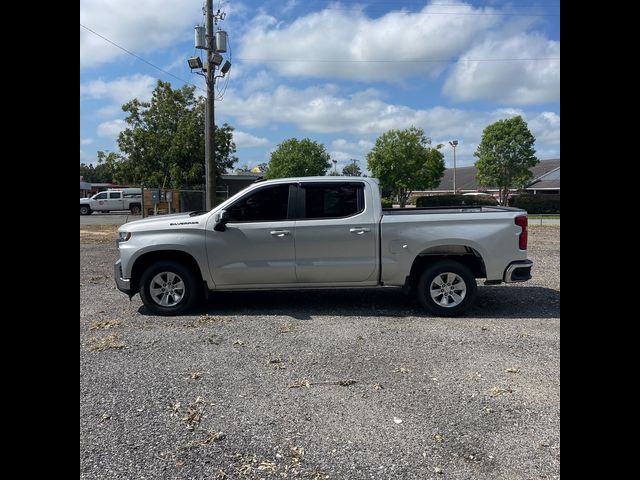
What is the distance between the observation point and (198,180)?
33.4 metres

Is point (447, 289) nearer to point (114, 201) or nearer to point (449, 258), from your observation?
point (449, 258)

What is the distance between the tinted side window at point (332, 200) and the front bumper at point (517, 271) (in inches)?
85.2

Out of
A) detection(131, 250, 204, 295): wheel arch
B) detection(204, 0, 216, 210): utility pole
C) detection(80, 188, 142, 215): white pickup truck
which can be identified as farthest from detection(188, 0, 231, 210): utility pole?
detection(80, 188, 142, 215): white pickup truck

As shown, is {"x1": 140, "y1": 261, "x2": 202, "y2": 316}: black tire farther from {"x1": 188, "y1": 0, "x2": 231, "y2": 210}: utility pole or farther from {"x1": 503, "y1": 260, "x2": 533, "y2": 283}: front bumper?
{"x1": 188, "y1": 0, "x2": 231, "y2": 210}: utility pole

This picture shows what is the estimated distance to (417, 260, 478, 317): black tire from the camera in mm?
6664

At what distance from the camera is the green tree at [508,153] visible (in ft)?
144

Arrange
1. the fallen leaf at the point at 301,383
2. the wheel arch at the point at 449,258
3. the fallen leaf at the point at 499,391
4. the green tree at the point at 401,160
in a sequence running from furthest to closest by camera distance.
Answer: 1. the green tree at the point at 401,160
2. the wheel arch at the point at 449,258
3. the fallen leaf at the point at 301,383
4. the fallen leaf at the point at 499,391

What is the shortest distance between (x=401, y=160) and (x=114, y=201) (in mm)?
24144

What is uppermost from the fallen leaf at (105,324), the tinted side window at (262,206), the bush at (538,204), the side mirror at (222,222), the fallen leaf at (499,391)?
the bush at (538,204)

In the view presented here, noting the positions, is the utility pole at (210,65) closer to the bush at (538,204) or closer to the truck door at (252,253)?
the truck door at (252,253)

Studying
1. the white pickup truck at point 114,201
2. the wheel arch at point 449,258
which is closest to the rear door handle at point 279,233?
the wheel arch at point 449,258

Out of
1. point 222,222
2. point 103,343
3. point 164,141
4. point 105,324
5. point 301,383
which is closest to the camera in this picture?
point 301,383

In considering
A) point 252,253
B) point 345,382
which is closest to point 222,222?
point 252,253

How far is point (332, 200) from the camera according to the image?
6.88 m
